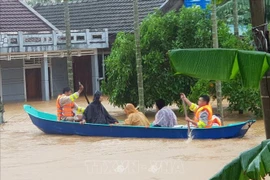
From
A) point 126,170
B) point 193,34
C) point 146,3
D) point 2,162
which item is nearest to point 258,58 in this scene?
point 126,170

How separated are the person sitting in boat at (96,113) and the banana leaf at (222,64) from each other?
36.9 ft

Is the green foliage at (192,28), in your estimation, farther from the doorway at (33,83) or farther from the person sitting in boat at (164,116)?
the doorway at (33,83)

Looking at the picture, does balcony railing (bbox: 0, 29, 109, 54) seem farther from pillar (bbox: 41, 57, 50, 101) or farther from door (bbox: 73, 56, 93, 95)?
door (bbox: 73, 56, 93, 95)

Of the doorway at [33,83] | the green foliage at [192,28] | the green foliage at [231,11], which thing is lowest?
the doorway at [33,83]

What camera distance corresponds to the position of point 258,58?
488cm

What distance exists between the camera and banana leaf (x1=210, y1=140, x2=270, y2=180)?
15.1 ft

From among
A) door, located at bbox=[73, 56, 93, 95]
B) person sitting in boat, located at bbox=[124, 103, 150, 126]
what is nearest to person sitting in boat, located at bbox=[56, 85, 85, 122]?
person sitting in boat, located at bbox=[124, 103, 150, 126]

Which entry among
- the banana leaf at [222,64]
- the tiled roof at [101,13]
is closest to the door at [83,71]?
the tiled roof at [101,13]

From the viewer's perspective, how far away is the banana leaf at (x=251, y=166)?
4.60m

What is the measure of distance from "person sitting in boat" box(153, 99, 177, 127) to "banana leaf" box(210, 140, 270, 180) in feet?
32.7

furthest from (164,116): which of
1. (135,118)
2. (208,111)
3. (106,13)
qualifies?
(106,13)

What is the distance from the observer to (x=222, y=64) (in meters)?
5.04

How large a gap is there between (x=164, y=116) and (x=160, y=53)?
18.4 feet

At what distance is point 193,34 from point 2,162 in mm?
8593
